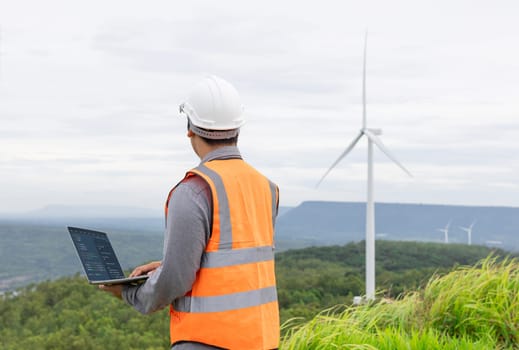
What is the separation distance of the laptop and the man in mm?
144

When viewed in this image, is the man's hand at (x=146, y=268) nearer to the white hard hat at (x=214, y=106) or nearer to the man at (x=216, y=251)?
the man at (x=216, y=251)

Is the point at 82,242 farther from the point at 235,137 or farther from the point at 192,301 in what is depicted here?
the point at 235,137

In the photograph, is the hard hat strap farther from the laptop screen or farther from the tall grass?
the tall grass

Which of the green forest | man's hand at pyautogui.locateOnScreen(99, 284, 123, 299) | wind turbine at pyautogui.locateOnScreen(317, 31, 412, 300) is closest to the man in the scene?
man's hand at pyautogui.locateOnScreen(99, 284, 123, 299)

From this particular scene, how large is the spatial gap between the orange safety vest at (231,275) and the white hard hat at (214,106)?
189mm

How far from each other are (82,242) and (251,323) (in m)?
0.92

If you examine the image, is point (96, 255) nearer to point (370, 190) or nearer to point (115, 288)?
point (115, 288)

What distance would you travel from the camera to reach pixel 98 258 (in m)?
3.57

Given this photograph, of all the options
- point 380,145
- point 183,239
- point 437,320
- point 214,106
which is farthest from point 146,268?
point 380,145

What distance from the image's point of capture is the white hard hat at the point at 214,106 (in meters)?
3.41

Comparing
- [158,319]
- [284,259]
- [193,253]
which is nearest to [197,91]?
[193,253]

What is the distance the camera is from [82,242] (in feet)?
11.7

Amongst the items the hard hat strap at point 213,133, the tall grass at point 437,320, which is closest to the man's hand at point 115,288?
the hard hat strap at point 213,133

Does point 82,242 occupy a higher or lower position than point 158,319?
higher
